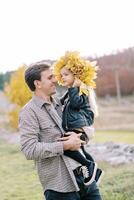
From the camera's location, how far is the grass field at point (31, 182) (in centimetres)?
705

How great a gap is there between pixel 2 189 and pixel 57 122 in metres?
4.92

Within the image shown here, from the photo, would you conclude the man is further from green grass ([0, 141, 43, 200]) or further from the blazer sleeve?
green grass ([0, 141, 43, 200])

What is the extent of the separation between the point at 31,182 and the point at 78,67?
5295mm

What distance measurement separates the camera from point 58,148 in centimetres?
360

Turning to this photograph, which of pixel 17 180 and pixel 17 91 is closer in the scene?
pixel 17 180

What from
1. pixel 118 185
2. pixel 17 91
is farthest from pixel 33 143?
pixel 17 91

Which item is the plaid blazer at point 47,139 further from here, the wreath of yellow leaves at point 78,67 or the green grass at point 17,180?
the green grass at point 17,180

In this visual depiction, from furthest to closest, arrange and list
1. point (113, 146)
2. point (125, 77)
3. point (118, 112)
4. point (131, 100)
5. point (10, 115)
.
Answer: point (125, 77) → point (131, 100) → point (118, 112) → point (10, 115) → point (113, 146)

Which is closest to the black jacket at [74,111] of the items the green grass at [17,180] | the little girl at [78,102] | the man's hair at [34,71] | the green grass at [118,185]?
the little girl at [78,102]

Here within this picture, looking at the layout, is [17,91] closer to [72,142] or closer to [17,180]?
[17,180]

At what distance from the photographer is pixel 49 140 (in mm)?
3701

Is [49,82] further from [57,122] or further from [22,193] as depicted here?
[22,193]

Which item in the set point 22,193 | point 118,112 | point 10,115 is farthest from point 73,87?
point 118,112

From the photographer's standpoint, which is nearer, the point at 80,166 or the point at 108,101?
the point at 80,166
